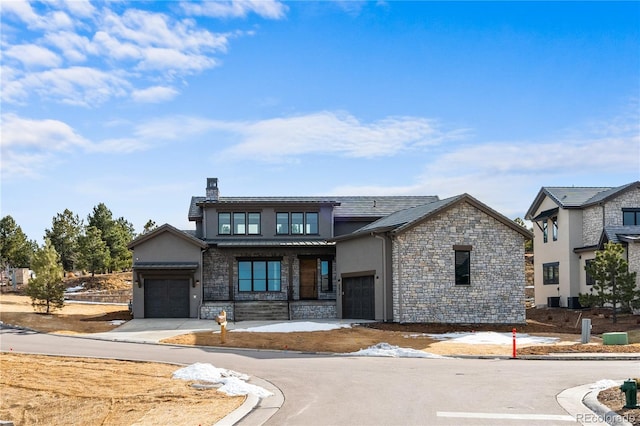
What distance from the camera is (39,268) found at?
38.3m

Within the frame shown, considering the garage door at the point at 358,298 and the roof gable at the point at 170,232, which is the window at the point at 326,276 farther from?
the roof gable at the point at 170,232

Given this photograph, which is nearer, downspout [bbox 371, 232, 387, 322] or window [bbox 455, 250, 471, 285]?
downspout [bbox 371, 232, 387, 322]

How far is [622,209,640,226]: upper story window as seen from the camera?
41875mm

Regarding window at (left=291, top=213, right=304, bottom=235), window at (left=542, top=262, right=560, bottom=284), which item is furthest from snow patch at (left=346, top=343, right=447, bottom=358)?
window at (left=542, top=262, right=560, bottom=284)

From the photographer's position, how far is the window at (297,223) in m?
41.4

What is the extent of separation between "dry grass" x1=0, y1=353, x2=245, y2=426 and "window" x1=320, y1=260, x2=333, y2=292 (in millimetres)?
20903

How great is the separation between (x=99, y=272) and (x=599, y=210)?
145 ft

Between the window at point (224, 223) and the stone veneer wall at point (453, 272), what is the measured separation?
12.4 meters

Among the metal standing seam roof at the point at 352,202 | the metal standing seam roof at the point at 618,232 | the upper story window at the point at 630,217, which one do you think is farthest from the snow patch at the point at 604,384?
the upper story window at the point at 630,217

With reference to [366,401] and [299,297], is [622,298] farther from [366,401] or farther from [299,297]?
[366,401]

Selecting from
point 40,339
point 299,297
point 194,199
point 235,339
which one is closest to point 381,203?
point 299,297

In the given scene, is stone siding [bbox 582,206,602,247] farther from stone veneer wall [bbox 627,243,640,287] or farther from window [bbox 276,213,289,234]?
window [bbox 276,213,289,234]

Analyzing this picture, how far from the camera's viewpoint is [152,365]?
20.0 m

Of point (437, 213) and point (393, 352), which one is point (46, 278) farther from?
point (393, 352)
